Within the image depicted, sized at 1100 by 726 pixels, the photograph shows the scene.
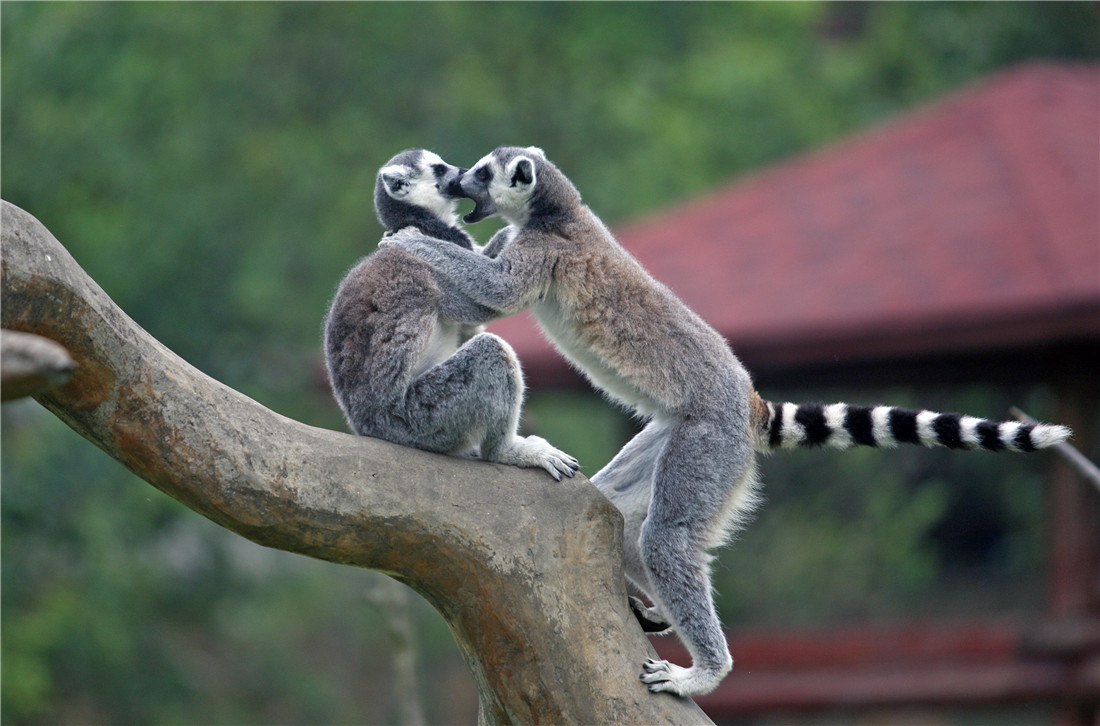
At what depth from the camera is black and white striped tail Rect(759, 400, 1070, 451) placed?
474cm

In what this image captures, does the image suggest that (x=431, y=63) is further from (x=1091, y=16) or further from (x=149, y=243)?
(x=1091, y=16)

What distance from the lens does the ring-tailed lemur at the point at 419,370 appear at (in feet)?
16.1

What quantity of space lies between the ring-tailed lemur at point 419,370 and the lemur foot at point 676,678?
0.85m

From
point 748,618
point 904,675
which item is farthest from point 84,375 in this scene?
point 748,618

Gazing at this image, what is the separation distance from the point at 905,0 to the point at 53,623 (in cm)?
1508

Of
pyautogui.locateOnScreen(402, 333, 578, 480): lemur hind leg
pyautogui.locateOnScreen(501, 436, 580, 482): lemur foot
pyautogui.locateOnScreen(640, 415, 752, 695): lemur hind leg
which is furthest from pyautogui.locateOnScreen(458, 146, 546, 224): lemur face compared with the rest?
pyautogui.locateOnScreen(640, 415, 752, 695): lemur hind leg

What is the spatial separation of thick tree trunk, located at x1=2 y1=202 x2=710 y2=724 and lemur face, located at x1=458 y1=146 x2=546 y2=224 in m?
1.33

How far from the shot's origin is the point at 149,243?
14.7 metres

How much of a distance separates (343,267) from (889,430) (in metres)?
14.1

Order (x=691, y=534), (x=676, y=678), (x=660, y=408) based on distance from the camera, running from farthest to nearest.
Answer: (x=660, y=408)
(x=691, y=534)
(x=676, y=678)

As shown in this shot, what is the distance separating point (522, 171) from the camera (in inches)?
220

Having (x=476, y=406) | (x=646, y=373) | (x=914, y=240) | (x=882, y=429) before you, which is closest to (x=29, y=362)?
(x=476, y=406)

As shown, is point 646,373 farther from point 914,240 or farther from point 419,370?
point 914,240

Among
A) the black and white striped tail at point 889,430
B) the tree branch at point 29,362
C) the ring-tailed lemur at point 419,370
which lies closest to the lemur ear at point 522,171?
the ring-tailed lemur at point 419,370
